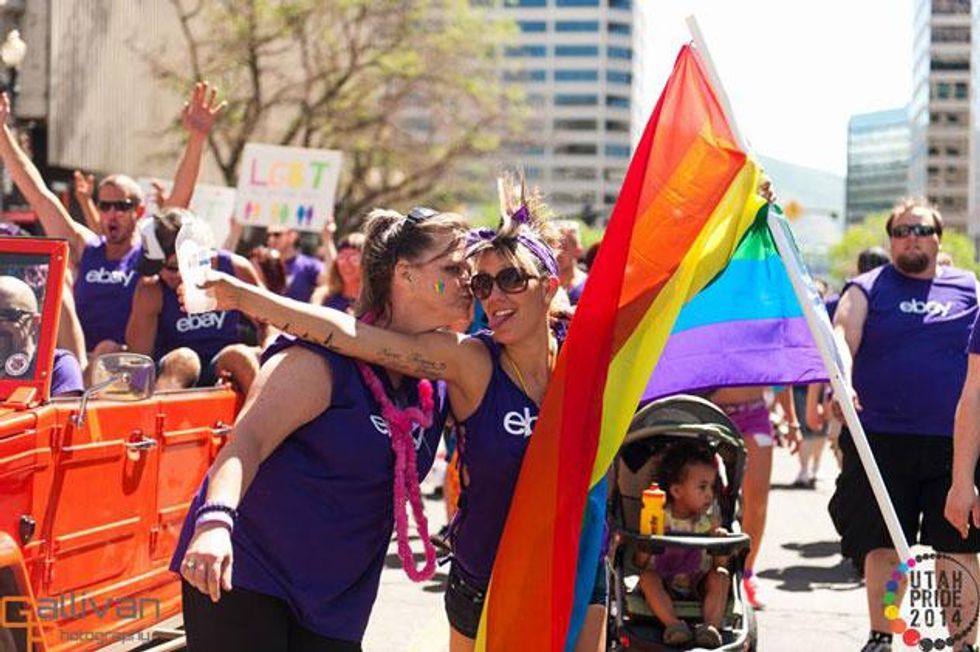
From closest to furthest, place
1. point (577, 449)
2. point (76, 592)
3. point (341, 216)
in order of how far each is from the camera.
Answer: point (577, 449) → point (76, 592) → point (341, 216)

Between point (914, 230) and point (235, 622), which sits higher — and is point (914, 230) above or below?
above

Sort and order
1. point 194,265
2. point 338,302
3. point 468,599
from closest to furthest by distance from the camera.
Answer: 1. point 194,265
2. point 468,599
3. point 338,302

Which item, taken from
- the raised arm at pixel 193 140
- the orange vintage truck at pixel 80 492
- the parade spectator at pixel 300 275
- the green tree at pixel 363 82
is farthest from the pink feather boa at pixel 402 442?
the green tree at pixel 363 82

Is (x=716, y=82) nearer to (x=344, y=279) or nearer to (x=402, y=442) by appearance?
(x=402, y=442)

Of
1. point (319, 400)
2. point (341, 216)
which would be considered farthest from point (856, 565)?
point (341, 216)

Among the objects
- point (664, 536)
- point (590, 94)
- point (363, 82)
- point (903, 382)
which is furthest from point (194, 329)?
point (590, 94)

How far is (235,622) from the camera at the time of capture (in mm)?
3768

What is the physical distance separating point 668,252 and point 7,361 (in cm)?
225

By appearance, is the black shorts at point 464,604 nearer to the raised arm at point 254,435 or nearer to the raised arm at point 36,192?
the raised arm at point 254,435

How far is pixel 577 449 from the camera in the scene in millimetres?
4402

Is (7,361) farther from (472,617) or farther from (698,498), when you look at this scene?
(698,498)

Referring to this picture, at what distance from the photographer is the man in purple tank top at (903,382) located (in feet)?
22.8

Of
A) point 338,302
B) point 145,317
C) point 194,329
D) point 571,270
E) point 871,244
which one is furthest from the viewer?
point 871,244

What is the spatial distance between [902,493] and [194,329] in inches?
145
